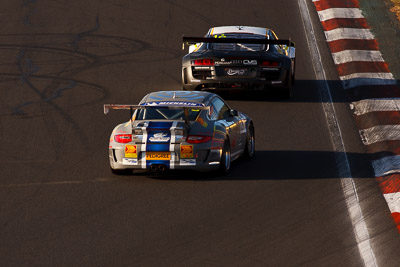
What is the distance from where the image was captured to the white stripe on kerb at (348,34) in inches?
942

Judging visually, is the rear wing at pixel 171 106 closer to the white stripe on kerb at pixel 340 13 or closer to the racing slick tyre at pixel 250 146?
the racing slick tyre at pixel 250 146

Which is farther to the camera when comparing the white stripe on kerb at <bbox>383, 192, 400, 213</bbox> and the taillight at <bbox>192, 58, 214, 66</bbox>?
the taillight at <bbox>192, 58, 214, 66</bbox>

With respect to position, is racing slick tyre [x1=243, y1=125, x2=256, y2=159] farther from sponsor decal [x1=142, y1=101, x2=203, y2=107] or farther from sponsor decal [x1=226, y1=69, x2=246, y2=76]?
sponsor decal [x1=226, y1=69, x2=246, y2=76]

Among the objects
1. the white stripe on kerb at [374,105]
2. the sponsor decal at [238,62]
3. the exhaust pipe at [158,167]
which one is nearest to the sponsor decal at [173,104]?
the exhaust pipe at [158,167]

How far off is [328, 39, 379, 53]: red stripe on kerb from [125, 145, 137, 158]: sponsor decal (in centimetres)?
1124

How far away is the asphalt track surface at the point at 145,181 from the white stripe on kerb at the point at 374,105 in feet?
1.04

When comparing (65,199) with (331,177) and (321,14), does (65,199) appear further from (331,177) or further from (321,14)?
(321,14)

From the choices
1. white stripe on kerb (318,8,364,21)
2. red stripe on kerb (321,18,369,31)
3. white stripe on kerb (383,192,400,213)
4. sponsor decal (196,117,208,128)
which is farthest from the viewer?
white stripe on kerb (318,8,364,21)

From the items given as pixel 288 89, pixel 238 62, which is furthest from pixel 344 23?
pixel 238 62

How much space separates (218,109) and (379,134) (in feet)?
12.2

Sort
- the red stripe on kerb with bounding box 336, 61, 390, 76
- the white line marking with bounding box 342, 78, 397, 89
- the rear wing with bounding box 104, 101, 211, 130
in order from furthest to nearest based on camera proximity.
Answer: the red stripe on kerb with bounding box 336, 61, 390, 76 < the white line marking with bounding box 342, 78, 397, 89 < the rear wing with bounding box 104, 101, 211, 130

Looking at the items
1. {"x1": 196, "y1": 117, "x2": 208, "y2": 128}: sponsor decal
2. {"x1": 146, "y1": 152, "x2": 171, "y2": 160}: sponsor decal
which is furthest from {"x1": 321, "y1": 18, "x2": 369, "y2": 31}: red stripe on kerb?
{"x1": 146, "y1": 152, "x2": 171, "y2": 160}: sponsor decal

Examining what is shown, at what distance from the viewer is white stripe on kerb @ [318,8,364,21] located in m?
25.8

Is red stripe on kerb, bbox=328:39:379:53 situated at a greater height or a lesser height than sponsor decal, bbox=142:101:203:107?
lesser
